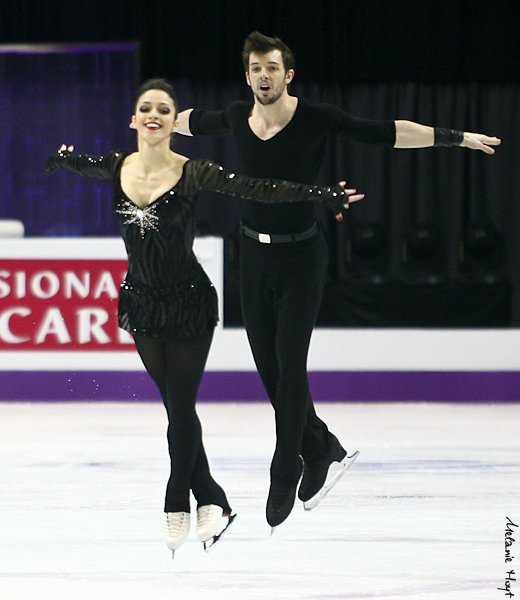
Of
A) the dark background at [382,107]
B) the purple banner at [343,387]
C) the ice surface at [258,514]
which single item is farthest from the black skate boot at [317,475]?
the dark background at [382,107]

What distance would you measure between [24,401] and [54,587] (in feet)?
11.3

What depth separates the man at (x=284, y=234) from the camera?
2.99 metres

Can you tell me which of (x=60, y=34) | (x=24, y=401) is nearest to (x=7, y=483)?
(x=24, y=401)

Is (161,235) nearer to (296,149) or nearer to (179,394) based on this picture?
(179,394)

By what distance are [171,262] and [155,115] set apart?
0.38m

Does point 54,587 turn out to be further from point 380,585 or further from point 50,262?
point 50,262

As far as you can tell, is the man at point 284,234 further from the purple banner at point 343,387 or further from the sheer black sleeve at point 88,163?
the purple banner at point 343,387

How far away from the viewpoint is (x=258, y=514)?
3492 mm

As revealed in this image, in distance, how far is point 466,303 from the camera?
768 cm

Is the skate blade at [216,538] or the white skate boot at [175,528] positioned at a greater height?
the white skate boot at [175,528]

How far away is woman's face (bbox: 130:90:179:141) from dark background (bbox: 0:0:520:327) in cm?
491

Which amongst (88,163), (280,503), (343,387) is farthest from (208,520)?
(343,387)

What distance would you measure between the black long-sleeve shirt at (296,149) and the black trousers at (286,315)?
0.23 feet

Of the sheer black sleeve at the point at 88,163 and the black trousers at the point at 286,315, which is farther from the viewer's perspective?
the black trousers at the point at 286,315
